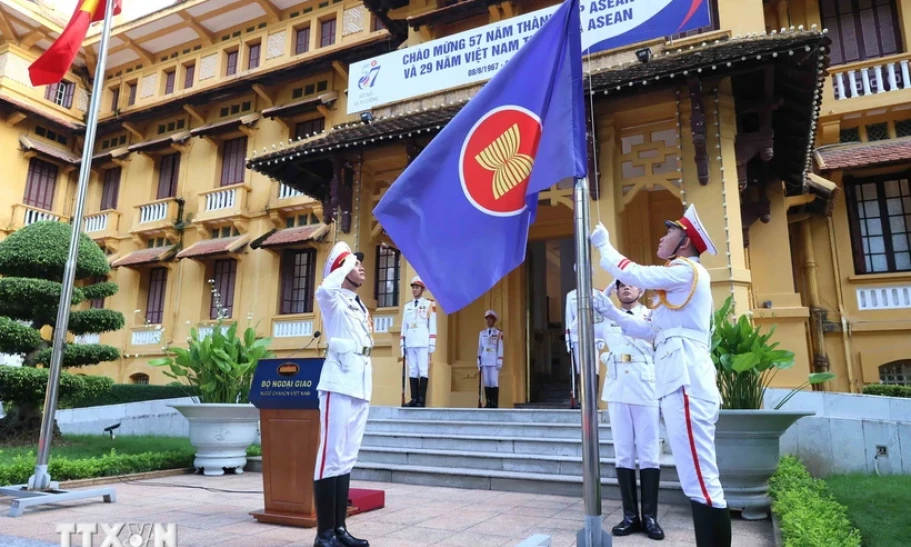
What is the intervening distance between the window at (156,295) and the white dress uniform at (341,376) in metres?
17.2

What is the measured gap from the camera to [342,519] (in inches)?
167

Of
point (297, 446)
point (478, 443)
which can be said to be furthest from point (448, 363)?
point (297, 446)

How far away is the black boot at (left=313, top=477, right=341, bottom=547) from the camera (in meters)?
4.07

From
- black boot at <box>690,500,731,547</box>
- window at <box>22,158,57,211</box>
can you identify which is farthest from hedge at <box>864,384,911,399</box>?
window at <box>22,158,57,211</box>

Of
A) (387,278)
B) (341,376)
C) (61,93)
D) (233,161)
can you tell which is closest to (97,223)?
(61,93)

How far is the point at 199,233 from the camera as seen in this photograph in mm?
19094

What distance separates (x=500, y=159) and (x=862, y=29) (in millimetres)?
13251

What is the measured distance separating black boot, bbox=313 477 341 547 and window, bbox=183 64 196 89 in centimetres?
2050

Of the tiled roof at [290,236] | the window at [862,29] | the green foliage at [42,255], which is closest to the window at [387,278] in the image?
the tiled roof at [290,236]

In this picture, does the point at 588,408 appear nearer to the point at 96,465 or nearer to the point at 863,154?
the point at 96,465

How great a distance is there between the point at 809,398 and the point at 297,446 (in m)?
6.64

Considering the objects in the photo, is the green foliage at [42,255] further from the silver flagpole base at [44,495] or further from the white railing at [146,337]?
the white railing at [146,337]

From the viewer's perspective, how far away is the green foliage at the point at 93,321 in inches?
431

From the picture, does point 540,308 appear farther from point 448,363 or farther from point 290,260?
point 290,260
